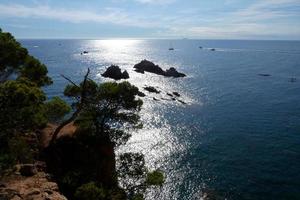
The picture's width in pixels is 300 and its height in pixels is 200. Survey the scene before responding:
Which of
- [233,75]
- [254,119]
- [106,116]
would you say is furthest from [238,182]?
[233,75]

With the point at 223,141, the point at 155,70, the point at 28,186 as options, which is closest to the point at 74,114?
the point at 28,186

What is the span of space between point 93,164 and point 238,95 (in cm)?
9804

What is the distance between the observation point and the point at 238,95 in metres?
125

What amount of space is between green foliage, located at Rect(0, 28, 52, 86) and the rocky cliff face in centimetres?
1282

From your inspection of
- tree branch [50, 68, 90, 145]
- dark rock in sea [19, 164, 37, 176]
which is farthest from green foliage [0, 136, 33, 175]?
tree branch [50, 68, 90, 145]

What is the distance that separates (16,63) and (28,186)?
54.1ft

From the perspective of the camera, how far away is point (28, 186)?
28.1 meters

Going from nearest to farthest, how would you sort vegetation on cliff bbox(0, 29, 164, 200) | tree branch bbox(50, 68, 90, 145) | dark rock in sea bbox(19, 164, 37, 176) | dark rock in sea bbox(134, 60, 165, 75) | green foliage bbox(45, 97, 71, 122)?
dark rock in sea bbox(19, 164, 37, 176) < vegetation on cliff bbox(0, 29, 164, 200) < tree branch bbox(50, 68, 90, 145) < green foliage bbox(45, 97, 71, 122) < dark rock in sea bbox(134, 60, 165, 75)

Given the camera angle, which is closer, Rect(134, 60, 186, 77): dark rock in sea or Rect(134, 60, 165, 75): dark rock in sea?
Rect(134, 60, 186, 77): dark rock in sea

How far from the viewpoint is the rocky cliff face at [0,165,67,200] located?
2588cm

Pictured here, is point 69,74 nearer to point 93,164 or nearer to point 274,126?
point 274,126

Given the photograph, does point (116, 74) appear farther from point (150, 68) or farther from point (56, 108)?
point (56, 108)

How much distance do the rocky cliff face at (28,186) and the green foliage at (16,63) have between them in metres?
12.8

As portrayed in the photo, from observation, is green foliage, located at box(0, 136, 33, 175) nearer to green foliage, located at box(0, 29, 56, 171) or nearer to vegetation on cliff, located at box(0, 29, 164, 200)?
green foliage, located at box(0, 29, 56, 171)
